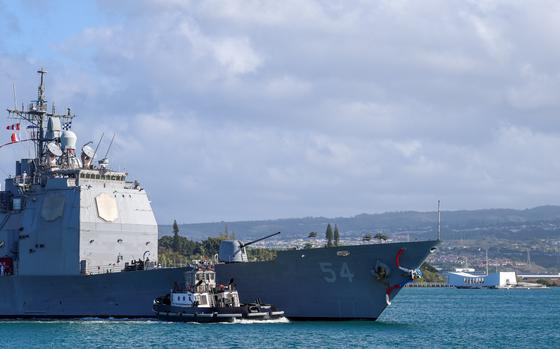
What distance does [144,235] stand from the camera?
43.4 m

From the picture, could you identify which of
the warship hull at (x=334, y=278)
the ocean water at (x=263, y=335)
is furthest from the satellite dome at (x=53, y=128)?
the warship hull at (x=334, y=278)

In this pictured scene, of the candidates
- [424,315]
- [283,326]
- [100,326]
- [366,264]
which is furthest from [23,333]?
[424,315]

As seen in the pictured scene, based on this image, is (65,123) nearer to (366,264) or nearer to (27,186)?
(27,186)

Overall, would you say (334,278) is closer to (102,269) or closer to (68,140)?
(102,269)

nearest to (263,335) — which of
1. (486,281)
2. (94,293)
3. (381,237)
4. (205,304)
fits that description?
(205,304)

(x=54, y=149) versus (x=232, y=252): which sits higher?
(x=54, y=149)

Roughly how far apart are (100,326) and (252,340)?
25.1 ft

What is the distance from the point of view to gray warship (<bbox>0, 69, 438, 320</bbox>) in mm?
38562

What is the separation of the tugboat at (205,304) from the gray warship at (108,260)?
85 centimetres

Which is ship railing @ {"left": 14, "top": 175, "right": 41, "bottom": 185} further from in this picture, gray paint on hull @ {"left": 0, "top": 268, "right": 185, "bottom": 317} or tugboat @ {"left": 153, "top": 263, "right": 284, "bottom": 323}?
tugboat @ {"left": 153, "top": 263, "right": 284, "bottom": 323}

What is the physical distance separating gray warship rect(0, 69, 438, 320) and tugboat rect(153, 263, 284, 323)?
0.85 m

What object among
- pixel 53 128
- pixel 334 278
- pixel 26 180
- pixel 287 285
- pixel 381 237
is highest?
pixel 53 128

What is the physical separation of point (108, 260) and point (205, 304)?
525cm

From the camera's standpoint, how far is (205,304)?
39.2m
